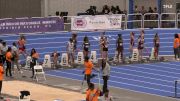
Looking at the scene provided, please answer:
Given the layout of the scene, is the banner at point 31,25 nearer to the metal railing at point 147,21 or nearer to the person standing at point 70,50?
the metal railing at point 147,21

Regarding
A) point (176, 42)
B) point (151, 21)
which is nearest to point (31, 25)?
point (176, 42)

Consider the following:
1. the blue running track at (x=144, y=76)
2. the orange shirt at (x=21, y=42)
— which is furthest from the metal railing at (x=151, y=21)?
the orange shirt at (x=21, y=42)

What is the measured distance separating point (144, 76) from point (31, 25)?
8988 mm

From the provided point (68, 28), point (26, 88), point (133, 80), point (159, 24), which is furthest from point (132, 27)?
point (26, 88)

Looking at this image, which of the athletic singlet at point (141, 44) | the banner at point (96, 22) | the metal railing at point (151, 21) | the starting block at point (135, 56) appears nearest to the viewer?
the athletic singlet at point (141, 44)

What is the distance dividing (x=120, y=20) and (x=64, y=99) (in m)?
17.1

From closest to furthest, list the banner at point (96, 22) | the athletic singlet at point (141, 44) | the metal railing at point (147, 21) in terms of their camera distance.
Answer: the athletic singlet at point (141, 44) → the banner at point (96, 22) → the metal railing at point (147, 21)

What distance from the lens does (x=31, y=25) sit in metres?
38.6

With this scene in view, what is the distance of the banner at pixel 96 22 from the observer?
40969mm

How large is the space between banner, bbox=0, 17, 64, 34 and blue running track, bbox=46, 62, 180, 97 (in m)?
4.53

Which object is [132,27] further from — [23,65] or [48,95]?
[48,95]

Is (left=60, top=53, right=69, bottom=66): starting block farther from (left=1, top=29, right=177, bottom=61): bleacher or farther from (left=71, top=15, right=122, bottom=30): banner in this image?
(left=71, top=15, right=122, bottom=30): banner

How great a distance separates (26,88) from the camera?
28.8 m

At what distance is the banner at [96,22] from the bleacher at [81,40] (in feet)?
1.67
